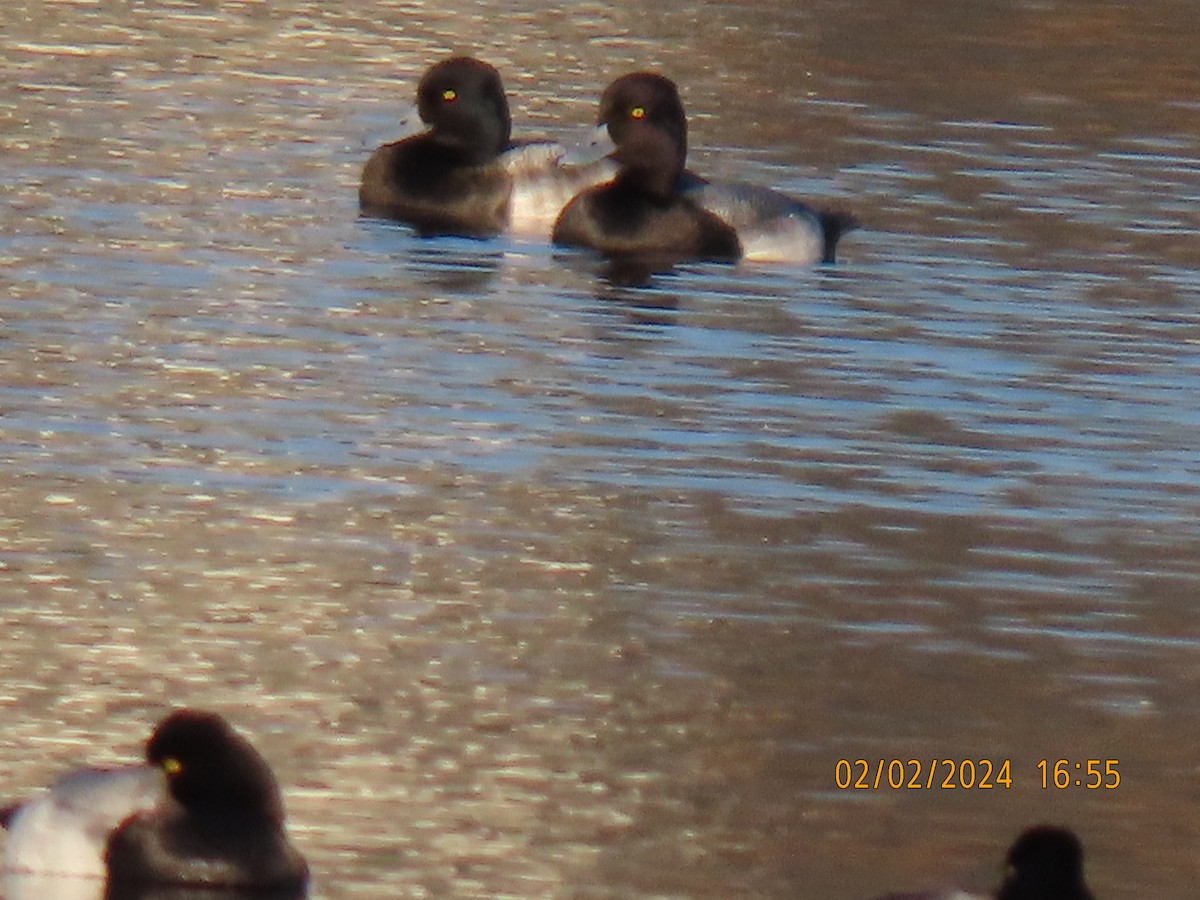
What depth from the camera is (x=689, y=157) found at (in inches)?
736

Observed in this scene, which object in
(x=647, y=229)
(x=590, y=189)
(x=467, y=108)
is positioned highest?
(x=467, y=108)

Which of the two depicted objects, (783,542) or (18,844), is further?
(783,542)

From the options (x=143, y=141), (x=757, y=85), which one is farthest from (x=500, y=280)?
(x=757, y=85)

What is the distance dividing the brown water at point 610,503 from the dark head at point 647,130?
2.37 feet

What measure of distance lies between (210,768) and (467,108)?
423 inches

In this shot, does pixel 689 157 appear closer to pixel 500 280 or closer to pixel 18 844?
pixel 500 280

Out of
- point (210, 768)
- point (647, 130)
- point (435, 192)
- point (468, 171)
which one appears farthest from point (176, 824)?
point (468, 171)

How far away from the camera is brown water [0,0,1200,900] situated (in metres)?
7.84

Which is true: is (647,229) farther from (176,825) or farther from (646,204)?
(176,825)

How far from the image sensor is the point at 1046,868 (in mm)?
6355

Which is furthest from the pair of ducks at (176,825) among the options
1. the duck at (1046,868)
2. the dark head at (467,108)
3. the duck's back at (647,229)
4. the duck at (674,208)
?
the dark head at (467,108)

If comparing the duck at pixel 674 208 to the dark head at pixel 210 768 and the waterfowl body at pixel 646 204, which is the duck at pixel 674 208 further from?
the dark head at pixel 210 768

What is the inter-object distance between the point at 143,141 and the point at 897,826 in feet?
35.2

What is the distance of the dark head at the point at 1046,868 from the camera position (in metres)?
6.35
